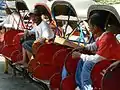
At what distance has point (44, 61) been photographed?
802cm

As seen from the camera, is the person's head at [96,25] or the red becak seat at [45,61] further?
the red becak seat at [45,61]

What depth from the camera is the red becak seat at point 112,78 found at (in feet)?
17.4

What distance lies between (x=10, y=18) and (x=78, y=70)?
20.6 ft

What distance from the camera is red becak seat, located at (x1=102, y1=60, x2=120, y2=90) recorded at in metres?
5.32

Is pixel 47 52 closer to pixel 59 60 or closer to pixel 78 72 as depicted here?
pixel 59 60

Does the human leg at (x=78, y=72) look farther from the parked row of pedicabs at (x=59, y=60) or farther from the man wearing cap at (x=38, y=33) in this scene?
the man wearing cap at (x=38, y=33)

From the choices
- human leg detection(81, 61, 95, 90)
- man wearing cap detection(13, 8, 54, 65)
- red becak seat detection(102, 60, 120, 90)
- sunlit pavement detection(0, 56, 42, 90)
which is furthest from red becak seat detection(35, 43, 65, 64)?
red becak seat detection(102, 60, 120, 90)

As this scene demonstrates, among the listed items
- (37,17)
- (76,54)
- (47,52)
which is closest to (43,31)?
(37,17)

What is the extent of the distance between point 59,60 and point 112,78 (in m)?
2.34

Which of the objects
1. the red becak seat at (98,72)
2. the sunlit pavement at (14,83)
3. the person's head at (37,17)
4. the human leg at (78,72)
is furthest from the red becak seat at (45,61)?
the red becak seat at (98,72)

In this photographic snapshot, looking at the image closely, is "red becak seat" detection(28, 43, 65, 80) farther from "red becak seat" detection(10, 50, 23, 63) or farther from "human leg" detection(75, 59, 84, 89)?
"red becak seat" detection(10, 50, 23, 63)

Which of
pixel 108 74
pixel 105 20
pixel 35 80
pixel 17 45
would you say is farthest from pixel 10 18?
pixel 108 74

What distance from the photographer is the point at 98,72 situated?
5.86m

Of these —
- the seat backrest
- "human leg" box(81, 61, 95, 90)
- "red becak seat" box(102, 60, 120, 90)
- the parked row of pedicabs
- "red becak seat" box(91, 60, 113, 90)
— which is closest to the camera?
"red becak seat" box(102, 60, 120, 90)
